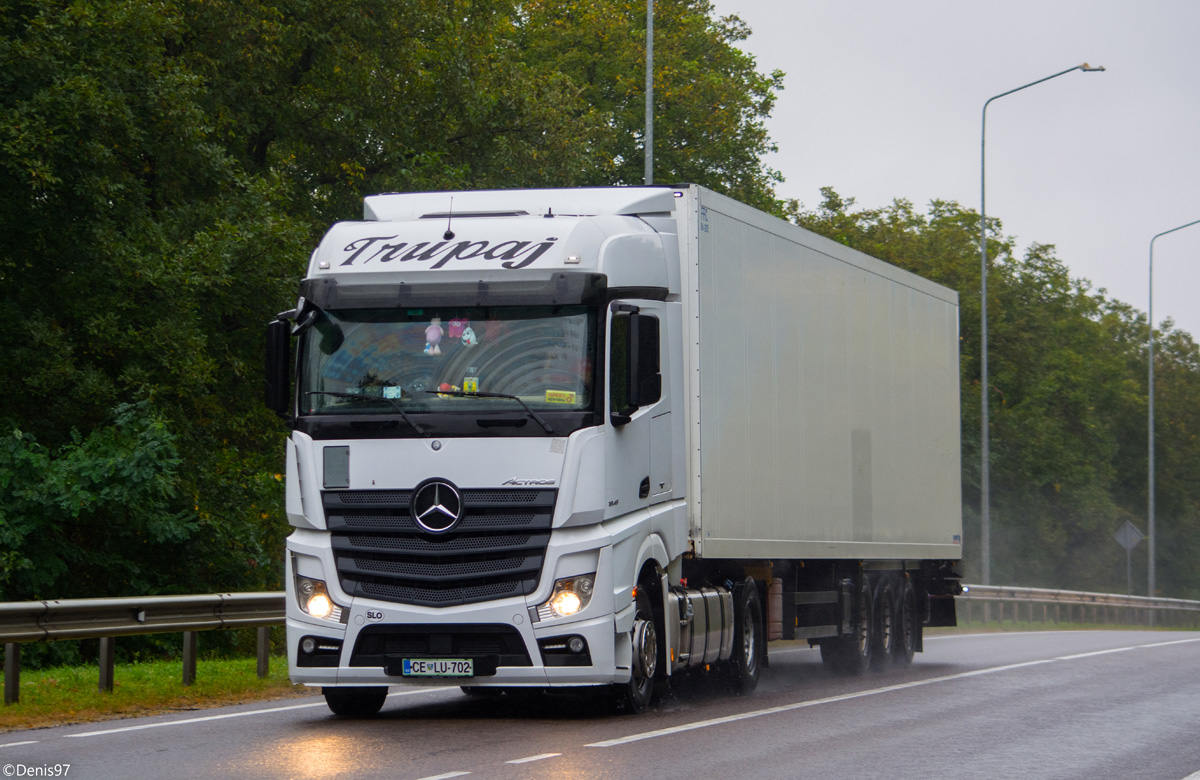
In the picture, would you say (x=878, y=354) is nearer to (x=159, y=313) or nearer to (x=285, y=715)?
(x=285, y=715)

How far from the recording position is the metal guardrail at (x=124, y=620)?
39.7 ft

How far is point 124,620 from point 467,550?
12.0 feet

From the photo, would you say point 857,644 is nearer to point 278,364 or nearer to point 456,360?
point 456,360

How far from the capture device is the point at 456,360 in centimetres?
1127

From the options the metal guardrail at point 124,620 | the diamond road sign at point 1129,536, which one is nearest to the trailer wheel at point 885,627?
the metal guardrail at point 124,620

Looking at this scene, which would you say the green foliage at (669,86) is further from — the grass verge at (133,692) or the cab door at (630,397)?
the cab door at (630,397)

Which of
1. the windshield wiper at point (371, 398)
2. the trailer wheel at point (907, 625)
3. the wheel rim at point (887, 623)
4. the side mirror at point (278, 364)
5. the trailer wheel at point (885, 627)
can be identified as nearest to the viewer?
the windshield wiper at point (371, 398)

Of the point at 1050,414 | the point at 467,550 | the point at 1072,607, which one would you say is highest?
the point at 1050,414

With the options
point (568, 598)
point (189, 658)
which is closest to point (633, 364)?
point (568, 598)

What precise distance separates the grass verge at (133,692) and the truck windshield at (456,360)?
2869 millimetres

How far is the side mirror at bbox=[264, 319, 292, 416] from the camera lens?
1157cm

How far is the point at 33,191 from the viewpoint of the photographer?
20828 mm

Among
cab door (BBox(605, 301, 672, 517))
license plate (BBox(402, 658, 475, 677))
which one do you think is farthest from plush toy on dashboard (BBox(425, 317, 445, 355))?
license plate (BBox(402, 658, 475, 677))

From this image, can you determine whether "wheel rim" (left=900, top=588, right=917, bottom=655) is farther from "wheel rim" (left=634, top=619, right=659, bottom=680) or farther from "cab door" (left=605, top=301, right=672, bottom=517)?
"cab door" (left=605, top=301, right=672, bottom=517)
